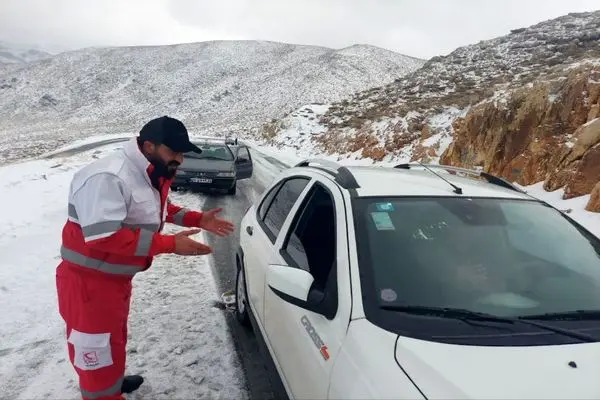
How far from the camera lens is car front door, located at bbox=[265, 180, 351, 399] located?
79.0 inches

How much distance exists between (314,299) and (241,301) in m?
2.19

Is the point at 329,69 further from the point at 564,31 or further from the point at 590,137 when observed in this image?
the point at 590,137

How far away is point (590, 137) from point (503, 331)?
869 centimetres

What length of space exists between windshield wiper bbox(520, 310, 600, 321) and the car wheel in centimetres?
239

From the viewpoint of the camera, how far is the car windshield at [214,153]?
12.2 m

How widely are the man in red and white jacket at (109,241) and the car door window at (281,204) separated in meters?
0.78

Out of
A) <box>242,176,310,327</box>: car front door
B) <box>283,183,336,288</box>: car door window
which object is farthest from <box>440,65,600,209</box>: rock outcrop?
<box>283,183,336,288</box>: car door window

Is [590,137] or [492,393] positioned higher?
[590,137]

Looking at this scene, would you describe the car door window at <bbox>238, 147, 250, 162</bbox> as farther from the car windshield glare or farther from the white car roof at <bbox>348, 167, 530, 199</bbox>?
the car windshield glare

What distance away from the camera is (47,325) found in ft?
13.5

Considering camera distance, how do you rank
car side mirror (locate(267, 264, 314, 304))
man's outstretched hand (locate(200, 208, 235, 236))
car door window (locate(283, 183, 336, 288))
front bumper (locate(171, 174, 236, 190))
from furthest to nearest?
1. front bumper (locate(171, 174, 236, 190))
2. man's outstretched hand (locate(200, 208, 235, 236))
3. car door window (locate(283, 183, 336, 288))
4. car side mirror (locate(267, 264, 314, 304))

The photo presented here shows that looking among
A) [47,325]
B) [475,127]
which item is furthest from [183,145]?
[475,127]

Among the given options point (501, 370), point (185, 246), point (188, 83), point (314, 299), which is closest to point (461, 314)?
point (501, 370)

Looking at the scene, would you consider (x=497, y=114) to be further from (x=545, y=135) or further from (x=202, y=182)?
(x=202, y=182)
